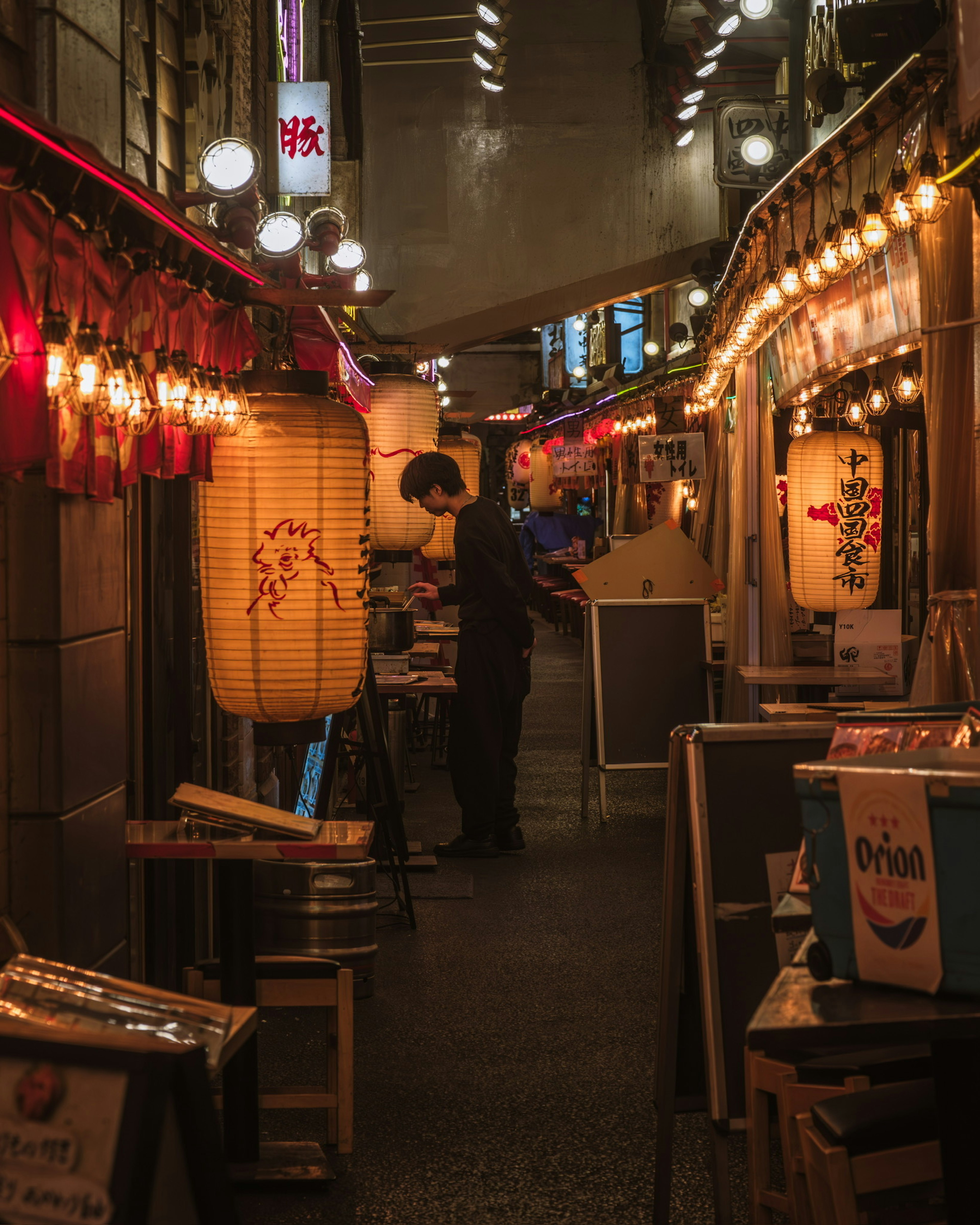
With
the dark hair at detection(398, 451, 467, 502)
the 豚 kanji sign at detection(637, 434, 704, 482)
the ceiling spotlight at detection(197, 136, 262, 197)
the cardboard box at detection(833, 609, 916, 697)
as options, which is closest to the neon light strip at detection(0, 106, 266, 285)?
the ceiling spotlight at detection(197, 136, 262, 197)

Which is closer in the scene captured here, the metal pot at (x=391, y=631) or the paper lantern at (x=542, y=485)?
the metal pot at (x=391, y=631)

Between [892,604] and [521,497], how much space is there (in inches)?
899

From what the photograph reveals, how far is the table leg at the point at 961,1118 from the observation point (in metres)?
2.06

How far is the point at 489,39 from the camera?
12.5m

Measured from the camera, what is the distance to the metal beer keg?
582 cm

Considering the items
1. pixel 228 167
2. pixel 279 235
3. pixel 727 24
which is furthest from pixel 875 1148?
pixel 727 24

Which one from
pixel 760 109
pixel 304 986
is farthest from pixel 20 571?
pixel 760 109

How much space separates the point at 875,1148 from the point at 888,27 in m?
5.27

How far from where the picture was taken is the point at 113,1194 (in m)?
1.93

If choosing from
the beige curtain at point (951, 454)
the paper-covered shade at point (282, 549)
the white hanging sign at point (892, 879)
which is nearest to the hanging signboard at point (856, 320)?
the beige curtain at point (951, 454)

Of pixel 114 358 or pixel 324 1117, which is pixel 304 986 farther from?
pixel 114 358

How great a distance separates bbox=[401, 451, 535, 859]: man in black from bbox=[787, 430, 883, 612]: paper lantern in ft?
7.51

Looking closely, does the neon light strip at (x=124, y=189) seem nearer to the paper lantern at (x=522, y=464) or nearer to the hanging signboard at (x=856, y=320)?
the hanging signboard at (x=856, y=320)

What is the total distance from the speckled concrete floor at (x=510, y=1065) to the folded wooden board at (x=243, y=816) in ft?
4.34
